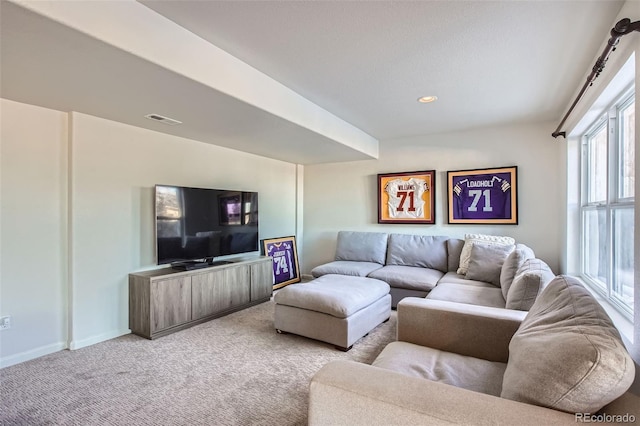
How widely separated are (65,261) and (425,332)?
10.1ft

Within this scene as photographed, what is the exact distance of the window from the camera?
82.8 inches

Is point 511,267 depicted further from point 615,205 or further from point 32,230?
point 32,230

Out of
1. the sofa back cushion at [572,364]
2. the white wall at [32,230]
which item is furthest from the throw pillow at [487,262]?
the white wall at [32,230]

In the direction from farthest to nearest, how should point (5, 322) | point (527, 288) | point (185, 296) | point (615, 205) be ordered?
1. point (185, 296)
2. point (5, 322)
3. point (615, 205)
4. point (527, 288)

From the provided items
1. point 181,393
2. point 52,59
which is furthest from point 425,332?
point 52,59

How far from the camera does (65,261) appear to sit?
9.37ft

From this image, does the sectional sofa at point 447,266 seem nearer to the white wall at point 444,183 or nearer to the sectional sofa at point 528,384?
the white wall at point 444,183

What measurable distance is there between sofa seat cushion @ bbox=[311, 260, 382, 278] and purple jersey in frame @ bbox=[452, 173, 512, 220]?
4.57 feet

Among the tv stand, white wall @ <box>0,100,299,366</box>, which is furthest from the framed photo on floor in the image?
white wall @ <box>0,100,299,366</box>

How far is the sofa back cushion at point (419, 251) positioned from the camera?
4301mm

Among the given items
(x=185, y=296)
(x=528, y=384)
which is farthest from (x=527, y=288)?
(x=185, y=296)

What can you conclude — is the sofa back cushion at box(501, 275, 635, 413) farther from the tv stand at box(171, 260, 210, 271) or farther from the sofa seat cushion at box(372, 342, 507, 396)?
the tv stand at box(171, 260, 210, 271)

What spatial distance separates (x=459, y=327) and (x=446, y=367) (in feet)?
1.10

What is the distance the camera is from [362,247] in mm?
4840
